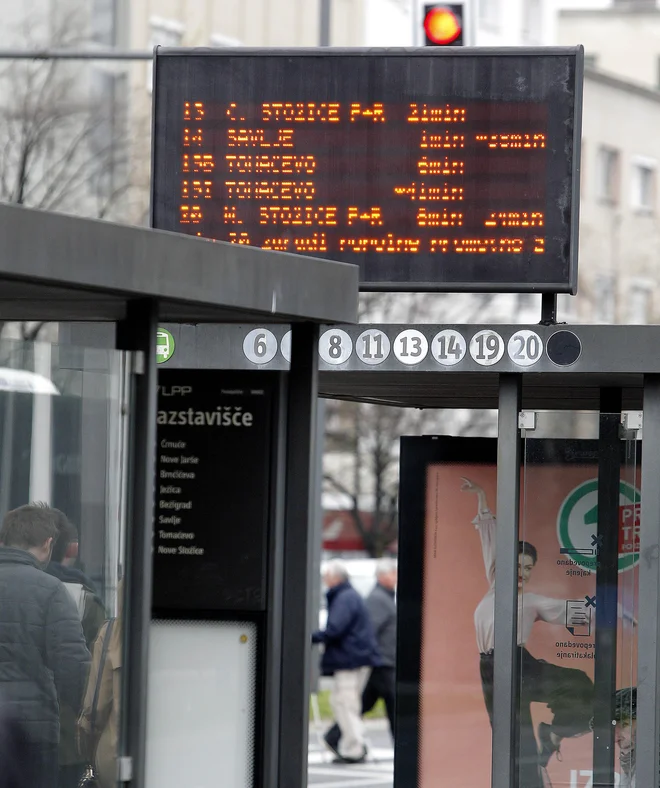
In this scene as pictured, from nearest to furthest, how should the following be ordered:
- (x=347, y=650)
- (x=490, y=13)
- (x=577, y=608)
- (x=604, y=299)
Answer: (x=577, y=608), (x=347, y=650), (x=604, y=299), (x=490, y=13)

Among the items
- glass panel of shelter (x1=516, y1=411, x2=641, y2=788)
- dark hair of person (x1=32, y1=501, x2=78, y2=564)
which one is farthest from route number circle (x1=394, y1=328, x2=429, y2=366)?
dark hair of person (x1=32, y1=501, x2=78, y2=564)

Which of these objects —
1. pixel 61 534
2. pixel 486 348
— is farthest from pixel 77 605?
pixel 486 348

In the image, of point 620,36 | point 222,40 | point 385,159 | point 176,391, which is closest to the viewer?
point 176,391

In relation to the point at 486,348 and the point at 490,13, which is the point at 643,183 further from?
the point at 486,348

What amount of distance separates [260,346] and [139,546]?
2446mm

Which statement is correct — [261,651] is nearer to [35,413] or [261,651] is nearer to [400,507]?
[35,413]

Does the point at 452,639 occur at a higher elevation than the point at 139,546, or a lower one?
lower

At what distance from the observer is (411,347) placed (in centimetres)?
727

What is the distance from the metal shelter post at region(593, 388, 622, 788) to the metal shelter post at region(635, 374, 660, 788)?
329 millimetres

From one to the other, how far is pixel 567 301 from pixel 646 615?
128ft

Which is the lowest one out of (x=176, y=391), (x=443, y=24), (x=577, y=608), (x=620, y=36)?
(x=577, y=608)

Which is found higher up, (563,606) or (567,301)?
(567,301)

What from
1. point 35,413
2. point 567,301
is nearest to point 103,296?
point 35,413

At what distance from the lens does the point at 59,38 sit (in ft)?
85.6
